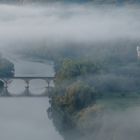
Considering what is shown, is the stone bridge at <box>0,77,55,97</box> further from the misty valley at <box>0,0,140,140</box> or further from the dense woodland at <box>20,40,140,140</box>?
the dense woodland at <box>20,40,140,140</box>

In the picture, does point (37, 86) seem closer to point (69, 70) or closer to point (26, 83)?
point (26, 83)

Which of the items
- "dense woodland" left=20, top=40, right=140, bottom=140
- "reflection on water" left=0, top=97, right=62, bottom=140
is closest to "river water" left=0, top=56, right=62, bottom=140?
"reflection on water" left=0, top=97, right=62, bottom=140

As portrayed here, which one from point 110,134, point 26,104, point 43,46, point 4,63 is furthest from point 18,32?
point 110,134

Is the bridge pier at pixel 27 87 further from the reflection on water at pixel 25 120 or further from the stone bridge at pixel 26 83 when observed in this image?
the reflection on water at pixel 25 120

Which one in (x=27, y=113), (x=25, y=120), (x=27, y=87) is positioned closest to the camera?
(x=25, y=120)

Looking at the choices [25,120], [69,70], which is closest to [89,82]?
[69,70]

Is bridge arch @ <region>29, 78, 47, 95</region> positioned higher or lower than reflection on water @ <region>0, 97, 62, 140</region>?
higher

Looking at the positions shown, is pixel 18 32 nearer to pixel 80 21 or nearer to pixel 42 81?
pixel 80 21

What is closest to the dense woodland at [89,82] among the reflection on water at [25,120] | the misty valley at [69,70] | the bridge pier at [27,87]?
the misty valley at [69,70]
